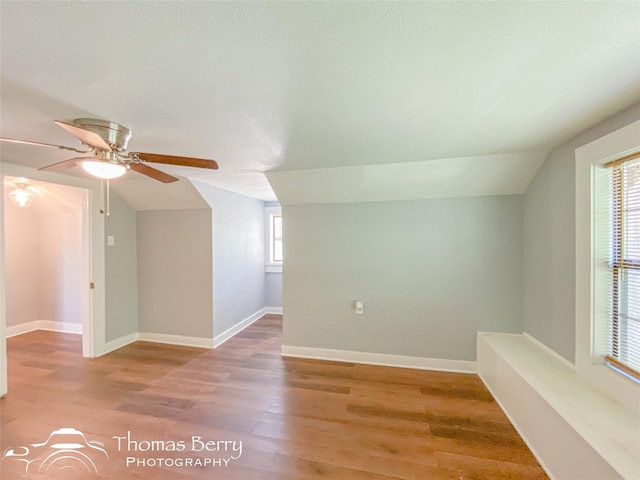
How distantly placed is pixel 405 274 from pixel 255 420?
207 cm

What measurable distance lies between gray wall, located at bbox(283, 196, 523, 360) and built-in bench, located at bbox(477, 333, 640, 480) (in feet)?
1.92

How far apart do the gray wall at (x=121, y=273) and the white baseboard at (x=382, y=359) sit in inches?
89.5

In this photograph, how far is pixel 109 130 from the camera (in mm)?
1700

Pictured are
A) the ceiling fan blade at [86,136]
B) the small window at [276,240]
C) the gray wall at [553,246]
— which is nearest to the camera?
the ceiling fan blade at [86,136]

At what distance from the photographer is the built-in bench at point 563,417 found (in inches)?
51.9

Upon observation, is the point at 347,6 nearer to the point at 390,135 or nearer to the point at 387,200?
the point at 390,135

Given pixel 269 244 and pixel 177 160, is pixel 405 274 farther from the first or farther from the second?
pixel 269 244

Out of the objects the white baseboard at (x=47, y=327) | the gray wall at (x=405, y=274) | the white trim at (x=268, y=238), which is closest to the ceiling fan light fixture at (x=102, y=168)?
the gray wall at (x=405, y=274)

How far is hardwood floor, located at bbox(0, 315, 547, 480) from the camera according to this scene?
5.79ft

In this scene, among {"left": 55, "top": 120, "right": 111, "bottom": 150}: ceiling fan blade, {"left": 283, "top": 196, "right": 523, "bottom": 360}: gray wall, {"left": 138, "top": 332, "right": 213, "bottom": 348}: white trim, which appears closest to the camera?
{"left": 55, "top": 120, "right": 111, "bottom": 150}: ceiling fan blade

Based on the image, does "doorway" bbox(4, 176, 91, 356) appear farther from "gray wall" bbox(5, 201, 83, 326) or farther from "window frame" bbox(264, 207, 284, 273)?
"window frame" bbox(264, 207, 284, 273)

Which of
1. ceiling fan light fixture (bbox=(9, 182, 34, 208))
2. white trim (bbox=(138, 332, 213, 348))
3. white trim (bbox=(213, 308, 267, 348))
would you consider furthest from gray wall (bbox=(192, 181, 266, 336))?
ceiling fan light fixture (bbox=(9, 182, 34, 208))

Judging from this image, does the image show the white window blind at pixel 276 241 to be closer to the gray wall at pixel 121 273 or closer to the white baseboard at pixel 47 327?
the gray wall at pixel 121 273

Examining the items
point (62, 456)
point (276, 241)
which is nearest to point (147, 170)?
point (62, 456)
